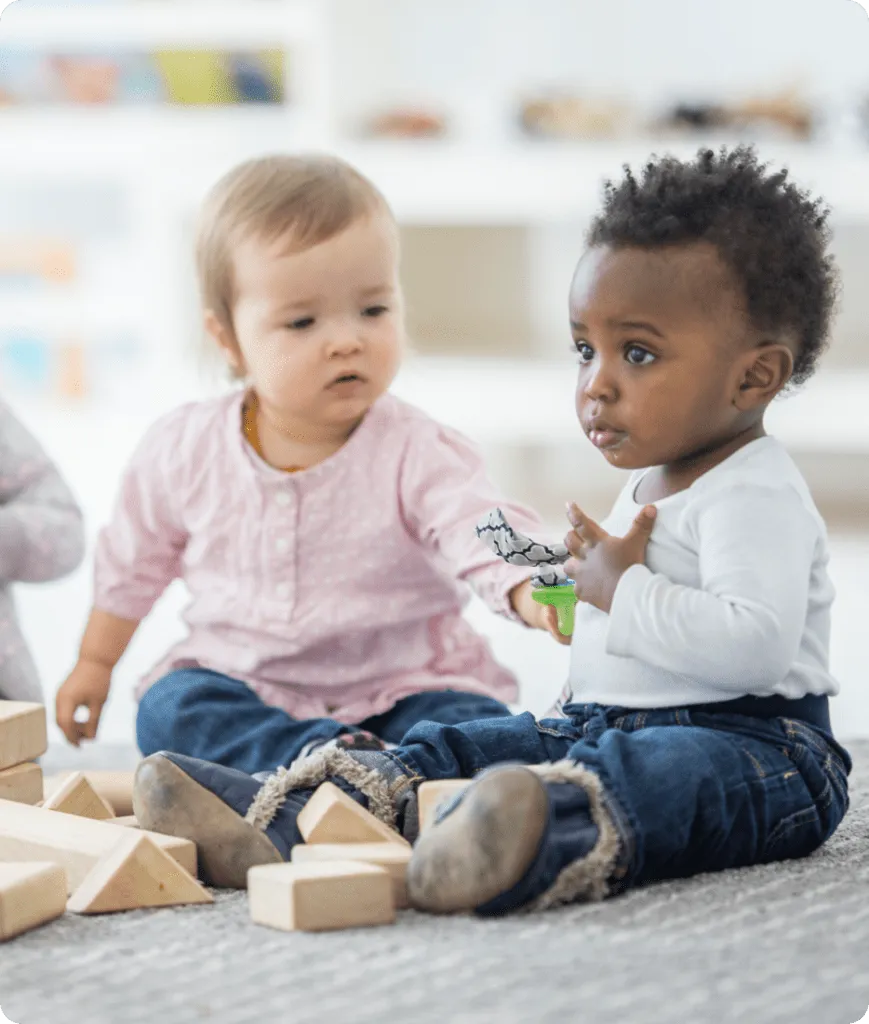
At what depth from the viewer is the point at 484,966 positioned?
2.49ft

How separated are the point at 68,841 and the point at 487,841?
0.30 metres

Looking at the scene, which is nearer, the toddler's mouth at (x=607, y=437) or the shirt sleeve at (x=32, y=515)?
the toddler's mouth at (x=607, y=437)

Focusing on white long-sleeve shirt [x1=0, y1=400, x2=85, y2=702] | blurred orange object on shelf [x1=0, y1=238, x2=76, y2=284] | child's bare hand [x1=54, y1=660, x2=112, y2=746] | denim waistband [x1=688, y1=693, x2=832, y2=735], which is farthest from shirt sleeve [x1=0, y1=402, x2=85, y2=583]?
blurred orange object on shelf [x1=0, y1=238, x2=76, y2=284]

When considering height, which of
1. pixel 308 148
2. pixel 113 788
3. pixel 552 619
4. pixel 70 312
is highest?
A: pixel 308 148

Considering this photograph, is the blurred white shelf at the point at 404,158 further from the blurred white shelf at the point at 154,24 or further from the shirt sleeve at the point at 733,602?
the shirt sleeve at the point at 733,602

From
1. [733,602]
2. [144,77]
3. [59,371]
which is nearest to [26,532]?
→ [733,602]

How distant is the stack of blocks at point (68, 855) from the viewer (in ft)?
2.87

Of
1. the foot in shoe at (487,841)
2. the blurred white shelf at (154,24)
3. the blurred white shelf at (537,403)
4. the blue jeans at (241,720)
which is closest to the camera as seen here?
the foot in shoe at (487,841)

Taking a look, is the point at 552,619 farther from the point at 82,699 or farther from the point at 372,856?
the point at 82,699

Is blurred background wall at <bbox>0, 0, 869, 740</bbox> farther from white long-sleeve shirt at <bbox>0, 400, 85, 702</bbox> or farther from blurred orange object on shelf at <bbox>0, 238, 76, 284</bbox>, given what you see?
white long-sleeve shirt at <bbox>0, 400, 85, 702</bbox>

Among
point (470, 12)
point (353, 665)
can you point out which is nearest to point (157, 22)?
point (470, 12)

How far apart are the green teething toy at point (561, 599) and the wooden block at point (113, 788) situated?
35cm

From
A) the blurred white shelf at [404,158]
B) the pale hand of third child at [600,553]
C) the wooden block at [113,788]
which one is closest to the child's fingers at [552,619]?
the pale hand of third child at [600,553]

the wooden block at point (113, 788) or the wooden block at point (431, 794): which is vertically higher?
the wooden block at point (431, 794)
